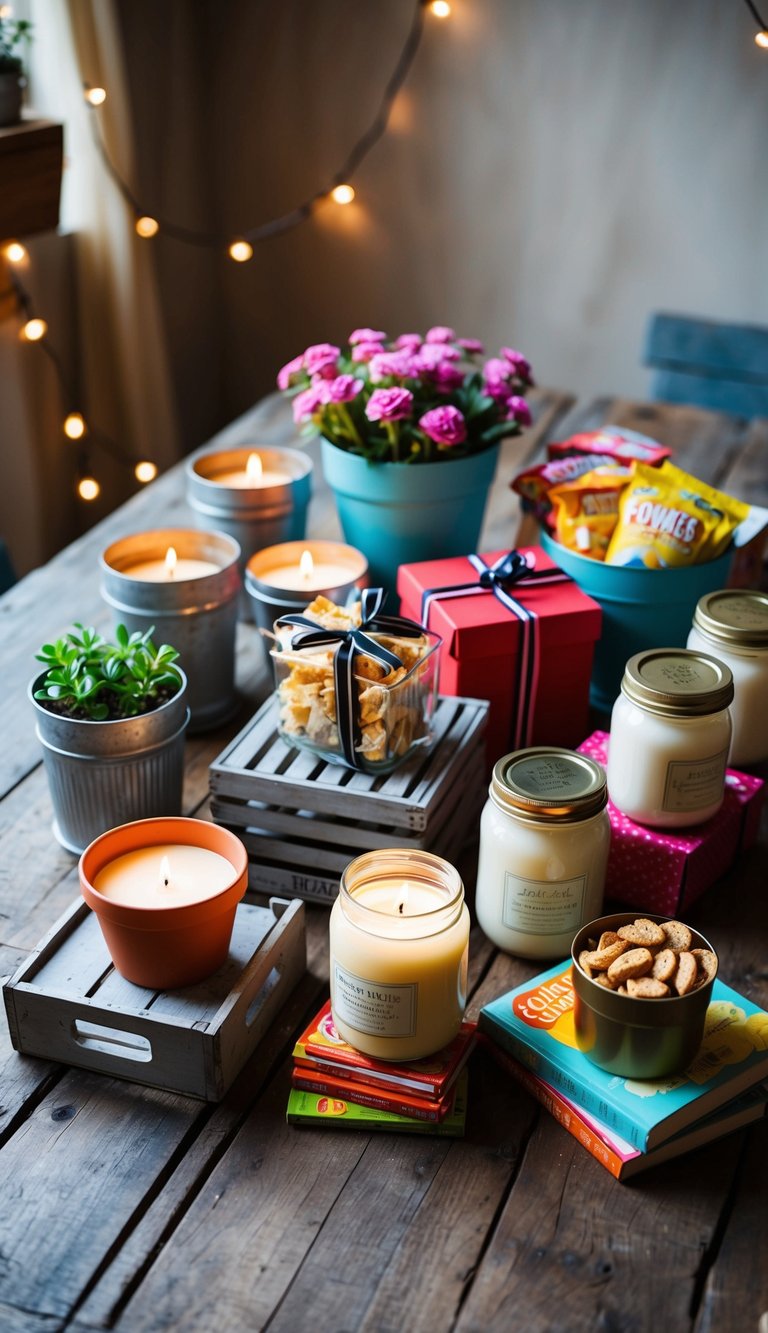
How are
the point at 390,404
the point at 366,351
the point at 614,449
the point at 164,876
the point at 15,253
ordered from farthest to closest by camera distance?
1. the point at 15,253
2. the point at 614,449
3. the point at 366,351
4. the point at 390,404
5. the point at 164,876

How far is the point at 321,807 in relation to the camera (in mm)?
1112

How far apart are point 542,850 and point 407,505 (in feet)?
1.87

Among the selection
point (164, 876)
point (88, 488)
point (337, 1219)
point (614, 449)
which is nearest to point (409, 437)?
point (614, 449)

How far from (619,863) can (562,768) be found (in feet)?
0.44

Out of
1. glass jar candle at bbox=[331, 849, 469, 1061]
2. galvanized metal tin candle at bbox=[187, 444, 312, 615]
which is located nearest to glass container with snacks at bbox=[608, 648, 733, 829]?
glass jar candle at bbox=[331, 849, 469, 1061]

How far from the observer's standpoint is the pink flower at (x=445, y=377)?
141cm

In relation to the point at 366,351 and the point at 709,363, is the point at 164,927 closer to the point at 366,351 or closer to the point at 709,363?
the point at 366,351

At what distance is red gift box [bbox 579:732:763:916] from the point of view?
3.57 feet

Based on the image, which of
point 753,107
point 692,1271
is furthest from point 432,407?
point 753,107

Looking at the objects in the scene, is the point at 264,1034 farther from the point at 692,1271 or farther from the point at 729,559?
the point at 729,559

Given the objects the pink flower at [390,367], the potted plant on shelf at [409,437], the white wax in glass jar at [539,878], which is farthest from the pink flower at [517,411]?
the white wax in glass jar at [539,878]

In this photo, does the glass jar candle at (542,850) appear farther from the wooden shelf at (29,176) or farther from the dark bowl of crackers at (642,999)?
the wooden shelf at (29,176)

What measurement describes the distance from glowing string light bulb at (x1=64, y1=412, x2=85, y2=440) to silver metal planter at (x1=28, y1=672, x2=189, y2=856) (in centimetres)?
145

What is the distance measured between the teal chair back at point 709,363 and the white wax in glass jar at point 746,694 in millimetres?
1457
